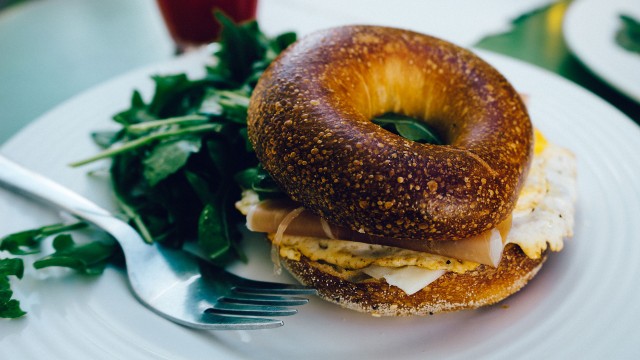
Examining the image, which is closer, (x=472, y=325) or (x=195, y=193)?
(x=472, y=325)

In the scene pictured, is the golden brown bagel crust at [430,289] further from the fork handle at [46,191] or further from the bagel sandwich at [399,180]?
the fork handle at [46,191]

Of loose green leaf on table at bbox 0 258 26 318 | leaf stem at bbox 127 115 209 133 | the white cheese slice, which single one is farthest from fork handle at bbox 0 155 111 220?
the white cheese slice

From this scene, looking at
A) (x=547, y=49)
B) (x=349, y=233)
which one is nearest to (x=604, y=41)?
(x=547, y=49)

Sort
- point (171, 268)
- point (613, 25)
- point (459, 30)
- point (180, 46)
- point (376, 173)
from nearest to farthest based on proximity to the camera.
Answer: point (376, 173)
point (171, 268)
point (613, 25)
point (180, 46)
point (459, 30)

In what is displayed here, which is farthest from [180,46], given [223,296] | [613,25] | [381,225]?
[613,25]

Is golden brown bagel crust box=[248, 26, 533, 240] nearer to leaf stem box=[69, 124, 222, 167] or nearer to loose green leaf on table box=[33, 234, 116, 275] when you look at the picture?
leaf stem box=[69, 124, 222, 167]

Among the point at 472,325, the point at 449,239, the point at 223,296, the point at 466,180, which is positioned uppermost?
the point at 466,180

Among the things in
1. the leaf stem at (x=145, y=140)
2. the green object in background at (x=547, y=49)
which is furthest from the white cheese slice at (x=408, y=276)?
the green object in background at (x=547, y=49)

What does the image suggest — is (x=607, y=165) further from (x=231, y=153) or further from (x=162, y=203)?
(x=162, y=203)
